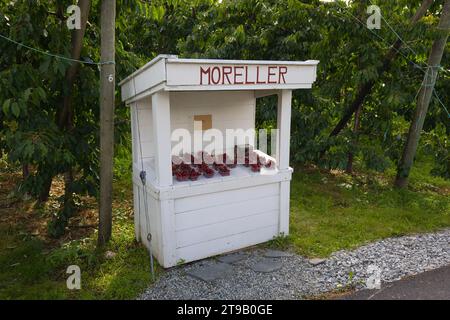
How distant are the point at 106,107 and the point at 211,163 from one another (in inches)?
58.6

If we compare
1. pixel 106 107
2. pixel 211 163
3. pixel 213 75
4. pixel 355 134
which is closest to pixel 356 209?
pixel 355 134

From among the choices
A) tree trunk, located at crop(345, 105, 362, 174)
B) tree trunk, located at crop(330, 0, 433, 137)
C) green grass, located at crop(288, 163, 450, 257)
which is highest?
tree trunk, located at crop(330, 0, 433, 137)

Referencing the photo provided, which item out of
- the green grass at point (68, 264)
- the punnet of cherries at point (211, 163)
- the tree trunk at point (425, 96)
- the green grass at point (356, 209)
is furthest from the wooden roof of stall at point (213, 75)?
the tree trunk at point (425, 96)

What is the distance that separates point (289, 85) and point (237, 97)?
45.6 inches

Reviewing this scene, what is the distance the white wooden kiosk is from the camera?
4108mm

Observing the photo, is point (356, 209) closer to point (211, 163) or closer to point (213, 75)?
point (211, 163)

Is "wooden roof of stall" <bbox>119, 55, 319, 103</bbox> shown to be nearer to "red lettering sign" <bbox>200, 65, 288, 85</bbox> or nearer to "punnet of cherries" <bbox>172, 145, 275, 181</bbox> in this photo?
"red lettering sign" <bbox>200, 65, 288, 85</bbox>

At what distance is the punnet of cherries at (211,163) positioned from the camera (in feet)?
15.2

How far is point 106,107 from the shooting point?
4.62m

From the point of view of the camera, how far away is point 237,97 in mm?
5664

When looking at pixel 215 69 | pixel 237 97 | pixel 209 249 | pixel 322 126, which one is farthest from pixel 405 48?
pixel 209 249

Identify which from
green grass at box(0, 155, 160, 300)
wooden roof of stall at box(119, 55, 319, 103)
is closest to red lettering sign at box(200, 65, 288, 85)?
wooden roof of stall at box(119, 55, 319, 103)

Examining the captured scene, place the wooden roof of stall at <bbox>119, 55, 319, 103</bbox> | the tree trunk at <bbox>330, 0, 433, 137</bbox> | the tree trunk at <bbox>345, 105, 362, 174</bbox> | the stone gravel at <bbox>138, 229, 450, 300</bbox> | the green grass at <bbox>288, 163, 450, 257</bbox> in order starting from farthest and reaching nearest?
the tree trunk at <bbox>345, 105, 362, 174</bbox>
the tree trunk at <bbox>330, 0, 433, 137</bbox>
the green grass at <bbox>288, 163, 450, 257</bbox>
the stone gravel at <bbox>138, 229, 450, 300</bbox>
the wooden roof of stall at <bbox>119, 55, 319, 103</bbox>

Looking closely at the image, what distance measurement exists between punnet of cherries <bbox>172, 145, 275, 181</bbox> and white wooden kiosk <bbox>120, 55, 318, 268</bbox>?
0.11m
